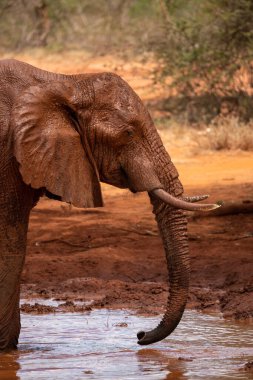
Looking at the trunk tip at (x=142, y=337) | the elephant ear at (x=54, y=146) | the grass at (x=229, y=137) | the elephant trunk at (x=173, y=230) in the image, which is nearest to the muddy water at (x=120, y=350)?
the trunk tip at (x=142, y=337)

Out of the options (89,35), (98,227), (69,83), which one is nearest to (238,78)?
(98,227)

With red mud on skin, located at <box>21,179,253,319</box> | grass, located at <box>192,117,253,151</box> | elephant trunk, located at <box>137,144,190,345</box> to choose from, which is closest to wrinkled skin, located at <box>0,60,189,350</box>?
elephant trunk, located at <box>137,144,190,345</box>

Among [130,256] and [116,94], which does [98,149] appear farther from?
[130,256]

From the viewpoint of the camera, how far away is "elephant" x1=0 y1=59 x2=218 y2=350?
233 inches

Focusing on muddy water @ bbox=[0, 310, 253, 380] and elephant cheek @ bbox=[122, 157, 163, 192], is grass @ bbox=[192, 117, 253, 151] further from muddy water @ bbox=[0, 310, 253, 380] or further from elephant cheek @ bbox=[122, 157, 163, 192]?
elephant cheek @ bbox=[122, 157, 163, 192]

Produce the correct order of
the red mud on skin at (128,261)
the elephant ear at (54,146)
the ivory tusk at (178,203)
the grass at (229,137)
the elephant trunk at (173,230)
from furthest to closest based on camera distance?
1. the grass at (229,137)
2. the red mud on skin at (128,261)
3. the elephant trunk at (173,230)
4. the elephant ear at (54,146)
5. the ivory tusk at (178,203)

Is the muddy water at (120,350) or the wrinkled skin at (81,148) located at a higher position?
the wrinkled skin at (81,148)

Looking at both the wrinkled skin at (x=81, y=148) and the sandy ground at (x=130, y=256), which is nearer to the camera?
the wrinkled skin at (x=81, y=148)

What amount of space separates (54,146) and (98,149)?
26 cm

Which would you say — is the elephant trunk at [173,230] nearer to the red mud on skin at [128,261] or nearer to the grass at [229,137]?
the red mud on skin at [128,261]

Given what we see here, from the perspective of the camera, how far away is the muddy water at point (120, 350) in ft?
20.4

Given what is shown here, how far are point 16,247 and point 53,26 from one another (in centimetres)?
2335

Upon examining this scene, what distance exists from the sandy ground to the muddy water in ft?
1.15

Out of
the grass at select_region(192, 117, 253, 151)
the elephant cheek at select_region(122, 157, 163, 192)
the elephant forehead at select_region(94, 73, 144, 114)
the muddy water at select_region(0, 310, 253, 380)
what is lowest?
the muddy water at select_region(0, 310, 253, 380)
